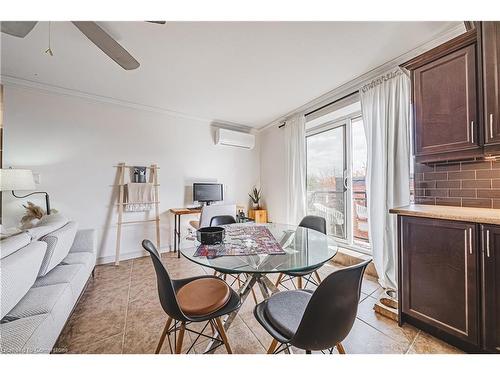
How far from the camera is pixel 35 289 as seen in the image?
1326 millimetres

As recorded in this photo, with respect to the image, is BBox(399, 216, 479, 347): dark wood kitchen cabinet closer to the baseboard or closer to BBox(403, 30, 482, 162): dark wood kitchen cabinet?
BBox(403, 30, 482, 162): dark wood kitchen cabinet

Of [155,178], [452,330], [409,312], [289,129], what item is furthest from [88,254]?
[289,129]

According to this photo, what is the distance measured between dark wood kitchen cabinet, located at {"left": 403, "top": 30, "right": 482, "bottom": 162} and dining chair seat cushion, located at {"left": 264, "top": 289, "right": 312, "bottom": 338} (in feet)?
5.00

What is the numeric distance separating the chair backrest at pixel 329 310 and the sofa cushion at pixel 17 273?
1.44 meters

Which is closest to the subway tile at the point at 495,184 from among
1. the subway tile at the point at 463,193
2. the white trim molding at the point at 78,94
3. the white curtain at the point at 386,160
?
the subway tile at the point at 463,193

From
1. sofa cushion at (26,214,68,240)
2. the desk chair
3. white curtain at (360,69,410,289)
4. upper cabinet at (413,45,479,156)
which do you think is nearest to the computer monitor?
the desk chair

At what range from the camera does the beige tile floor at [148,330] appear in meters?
1.33

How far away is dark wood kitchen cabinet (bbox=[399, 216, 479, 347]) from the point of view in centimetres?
118

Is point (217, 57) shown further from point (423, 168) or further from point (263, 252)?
point (423, 168)

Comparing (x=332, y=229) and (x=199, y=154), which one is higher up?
(x=199, y=154)

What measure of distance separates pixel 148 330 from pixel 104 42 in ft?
7.14
